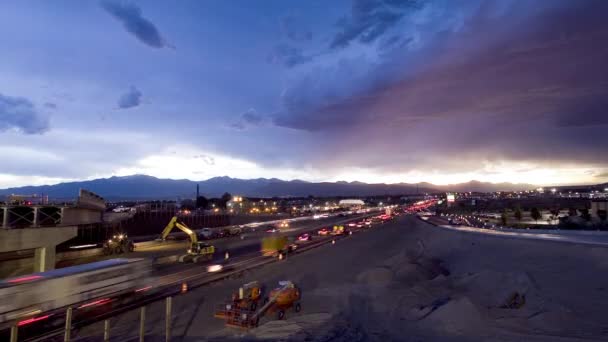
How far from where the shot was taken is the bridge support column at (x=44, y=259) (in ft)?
117

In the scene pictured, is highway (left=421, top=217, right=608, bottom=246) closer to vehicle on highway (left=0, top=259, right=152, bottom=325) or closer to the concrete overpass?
vehicle on highway (left=0, top=259, right=152, bottom=325)

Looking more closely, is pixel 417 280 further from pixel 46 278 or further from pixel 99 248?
pixel 99 248

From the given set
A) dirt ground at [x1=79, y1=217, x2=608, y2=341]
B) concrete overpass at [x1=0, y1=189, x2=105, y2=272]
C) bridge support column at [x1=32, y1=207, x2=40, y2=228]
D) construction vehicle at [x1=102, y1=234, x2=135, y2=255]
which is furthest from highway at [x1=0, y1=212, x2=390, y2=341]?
bridge support column at [x1=32, y1=207, x2=40, y2=228]

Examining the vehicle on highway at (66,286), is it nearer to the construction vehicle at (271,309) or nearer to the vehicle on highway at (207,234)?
the construction vehicle at (271,309)

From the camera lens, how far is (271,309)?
67.2ft

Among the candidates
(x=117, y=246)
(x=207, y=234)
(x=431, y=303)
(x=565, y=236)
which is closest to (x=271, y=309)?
(x=431, y=303)

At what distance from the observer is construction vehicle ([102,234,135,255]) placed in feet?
154

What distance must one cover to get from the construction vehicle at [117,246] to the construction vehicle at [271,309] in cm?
3381

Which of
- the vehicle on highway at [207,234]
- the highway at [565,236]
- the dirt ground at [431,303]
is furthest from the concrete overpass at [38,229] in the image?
the highway at [565,236]

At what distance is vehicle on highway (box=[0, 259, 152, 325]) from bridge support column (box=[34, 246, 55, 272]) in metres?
17.3

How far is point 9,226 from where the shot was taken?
33.3 meters

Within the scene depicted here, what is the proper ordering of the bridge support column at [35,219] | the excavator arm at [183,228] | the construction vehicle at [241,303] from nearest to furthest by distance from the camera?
the construction vehicle at [241,303] < the bridge support column at [35,219] < the excavator arm at [183,228]

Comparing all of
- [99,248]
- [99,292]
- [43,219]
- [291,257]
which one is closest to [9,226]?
[43,219]

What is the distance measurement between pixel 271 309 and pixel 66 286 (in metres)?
10.5
